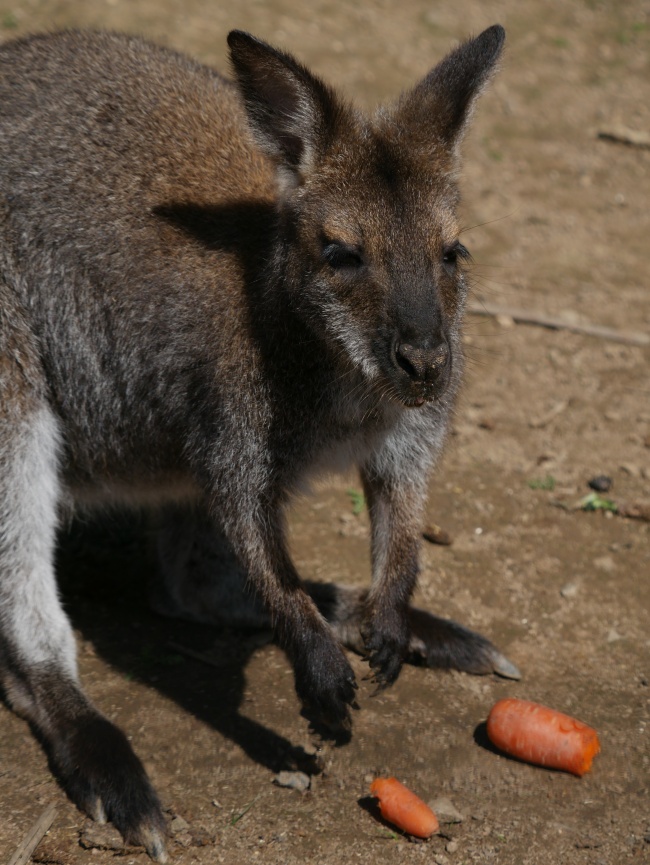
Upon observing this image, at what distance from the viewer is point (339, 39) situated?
28.6ft

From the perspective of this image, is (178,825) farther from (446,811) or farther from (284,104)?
(284,104)

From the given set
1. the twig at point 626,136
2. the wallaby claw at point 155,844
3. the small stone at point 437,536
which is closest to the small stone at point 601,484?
the small stone at point 437,536

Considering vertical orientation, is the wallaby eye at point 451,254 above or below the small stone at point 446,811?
above

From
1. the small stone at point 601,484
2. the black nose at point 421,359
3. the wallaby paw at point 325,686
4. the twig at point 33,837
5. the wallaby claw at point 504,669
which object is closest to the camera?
the black nose at point 421,359

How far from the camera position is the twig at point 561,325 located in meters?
6.41

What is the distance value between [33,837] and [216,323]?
170 centimetres

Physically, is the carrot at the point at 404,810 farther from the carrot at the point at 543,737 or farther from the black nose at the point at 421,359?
the black nose at the point at 421,359

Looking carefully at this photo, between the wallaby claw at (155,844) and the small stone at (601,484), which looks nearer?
the wallaby claw at (155,844)

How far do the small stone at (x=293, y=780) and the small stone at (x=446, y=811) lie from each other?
1.34ft

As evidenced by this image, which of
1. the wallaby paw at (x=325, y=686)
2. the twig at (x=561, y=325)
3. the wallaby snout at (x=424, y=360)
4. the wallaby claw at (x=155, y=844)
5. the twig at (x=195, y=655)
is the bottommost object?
the wallaby claw at (x=155, y=844)

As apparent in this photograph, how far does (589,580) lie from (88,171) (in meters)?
2.60

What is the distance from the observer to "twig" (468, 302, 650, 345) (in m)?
6.41

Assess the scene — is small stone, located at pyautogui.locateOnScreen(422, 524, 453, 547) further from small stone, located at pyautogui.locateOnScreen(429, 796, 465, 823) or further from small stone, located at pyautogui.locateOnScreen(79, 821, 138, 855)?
small stone, located at pyautogui.locateOnScreen(79, 821, 138, 855)

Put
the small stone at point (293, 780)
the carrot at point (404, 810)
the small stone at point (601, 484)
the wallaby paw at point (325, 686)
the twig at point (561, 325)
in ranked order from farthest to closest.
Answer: the twig at point (561, 325), the small stone at point (601, 484), the small stone at point (293, 780), the wallaby paw at point (325, 686), the carrot at point (404, 810)
